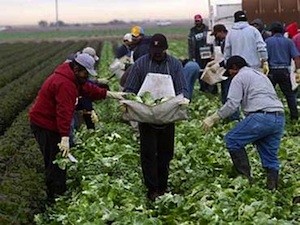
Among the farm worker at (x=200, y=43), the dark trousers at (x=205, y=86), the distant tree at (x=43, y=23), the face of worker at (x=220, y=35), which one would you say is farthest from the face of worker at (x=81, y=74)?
the distant tree at (x=43, y=23)

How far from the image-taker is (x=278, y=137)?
7.66m

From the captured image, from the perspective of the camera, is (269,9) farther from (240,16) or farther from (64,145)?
(64,145)

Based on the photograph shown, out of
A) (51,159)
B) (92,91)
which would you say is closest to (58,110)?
(51,159)

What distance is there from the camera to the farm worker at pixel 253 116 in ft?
24.5

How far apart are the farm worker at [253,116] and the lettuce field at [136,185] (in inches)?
11.8

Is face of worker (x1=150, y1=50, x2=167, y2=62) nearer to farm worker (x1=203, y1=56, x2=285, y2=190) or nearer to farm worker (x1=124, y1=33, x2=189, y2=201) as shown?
farm worker (x1=124, y1=33, x2=189, y2=201)

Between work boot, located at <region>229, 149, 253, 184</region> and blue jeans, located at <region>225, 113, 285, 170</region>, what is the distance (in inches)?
2.6

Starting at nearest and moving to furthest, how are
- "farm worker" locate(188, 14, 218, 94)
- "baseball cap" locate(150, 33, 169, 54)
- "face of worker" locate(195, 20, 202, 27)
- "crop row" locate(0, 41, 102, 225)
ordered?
"crop row" locate(0, 41, 102, 225)
"baseball cap" locate(150, 33, 169, 54)
"face of worker" locate(195, 20, 202, 27)
"farm worker" locate(188, 14, 218, 94)

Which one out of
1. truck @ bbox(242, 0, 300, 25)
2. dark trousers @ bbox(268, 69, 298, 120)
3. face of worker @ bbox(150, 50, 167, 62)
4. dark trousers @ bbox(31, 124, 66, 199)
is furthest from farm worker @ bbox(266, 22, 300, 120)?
truck @ bbox(242, 0, 300, 25)

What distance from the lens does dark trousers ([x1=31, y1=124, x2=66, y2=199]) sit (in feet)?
25.3

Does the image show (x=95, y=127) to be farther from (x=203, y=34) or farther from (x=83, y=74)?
(x=203, y=34)

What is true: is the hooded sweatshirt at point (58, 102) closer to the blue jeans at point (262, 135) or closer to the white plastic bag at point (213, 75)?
the blue jeans at point (262, 135)

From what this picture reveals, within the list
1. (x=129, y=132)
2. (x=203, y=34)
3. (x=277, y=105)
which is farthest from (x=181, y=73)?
(x=203, y=34)

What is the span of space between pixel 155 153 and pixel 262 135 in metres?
1.13
